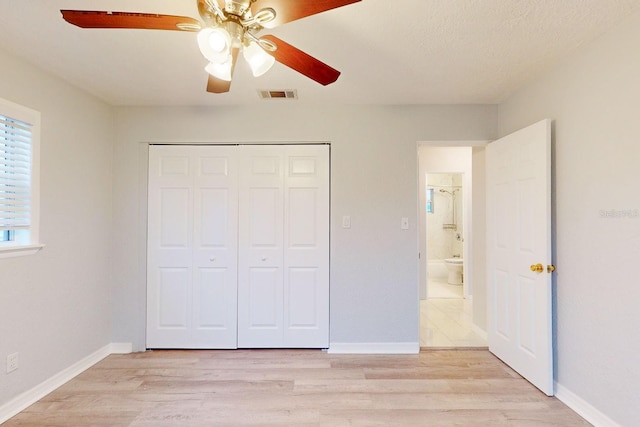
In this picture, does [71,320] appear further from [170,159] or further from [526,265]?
[526,265]

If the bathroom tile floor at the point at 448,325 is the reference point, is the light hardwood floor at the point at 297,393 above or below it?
below

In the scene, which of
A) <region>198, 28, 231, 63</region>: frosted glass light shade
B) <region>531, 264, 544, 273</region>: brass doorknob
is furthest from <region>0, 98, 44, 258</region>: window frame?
<region>531, 264, 544, 273</region>: brass doorknob

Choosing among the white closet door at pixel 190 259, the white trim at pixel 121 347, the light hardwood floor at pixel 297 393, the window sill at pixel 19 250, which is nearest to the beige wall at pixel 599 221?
the light hardwood floor at pixel 297 393

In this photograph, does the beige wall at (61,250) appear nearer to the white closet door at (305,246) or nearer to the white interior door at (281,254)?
the white interior door at (281,254)

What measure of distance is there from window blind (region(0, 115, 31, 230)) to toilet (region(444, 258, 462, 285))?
579cm

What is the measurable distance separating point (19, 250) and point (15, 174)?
511 mm

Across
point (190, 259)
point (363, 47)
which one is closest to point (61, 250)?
point (190, 259)

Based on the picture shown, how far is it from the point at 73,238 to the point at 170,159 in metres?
1.03

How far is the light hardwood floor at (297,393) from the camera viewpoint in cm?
204

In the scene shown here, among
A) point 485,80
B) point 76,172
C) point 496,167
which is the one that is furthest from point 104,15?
point 496,167

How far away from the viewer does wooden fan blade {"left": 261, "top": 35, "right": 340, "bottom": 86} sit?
1435 mm

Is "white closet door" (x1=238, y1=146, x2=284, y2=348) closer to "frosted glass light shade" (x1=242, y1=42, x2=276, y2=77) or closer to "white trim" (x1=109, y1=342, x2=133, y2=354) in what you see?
"white trim" (x1=109, y1=342, x2=133, y2=354)

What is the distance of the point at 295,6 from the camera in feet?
3.85

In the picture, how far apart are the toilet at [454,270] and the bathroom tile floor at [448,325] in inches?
37.9
